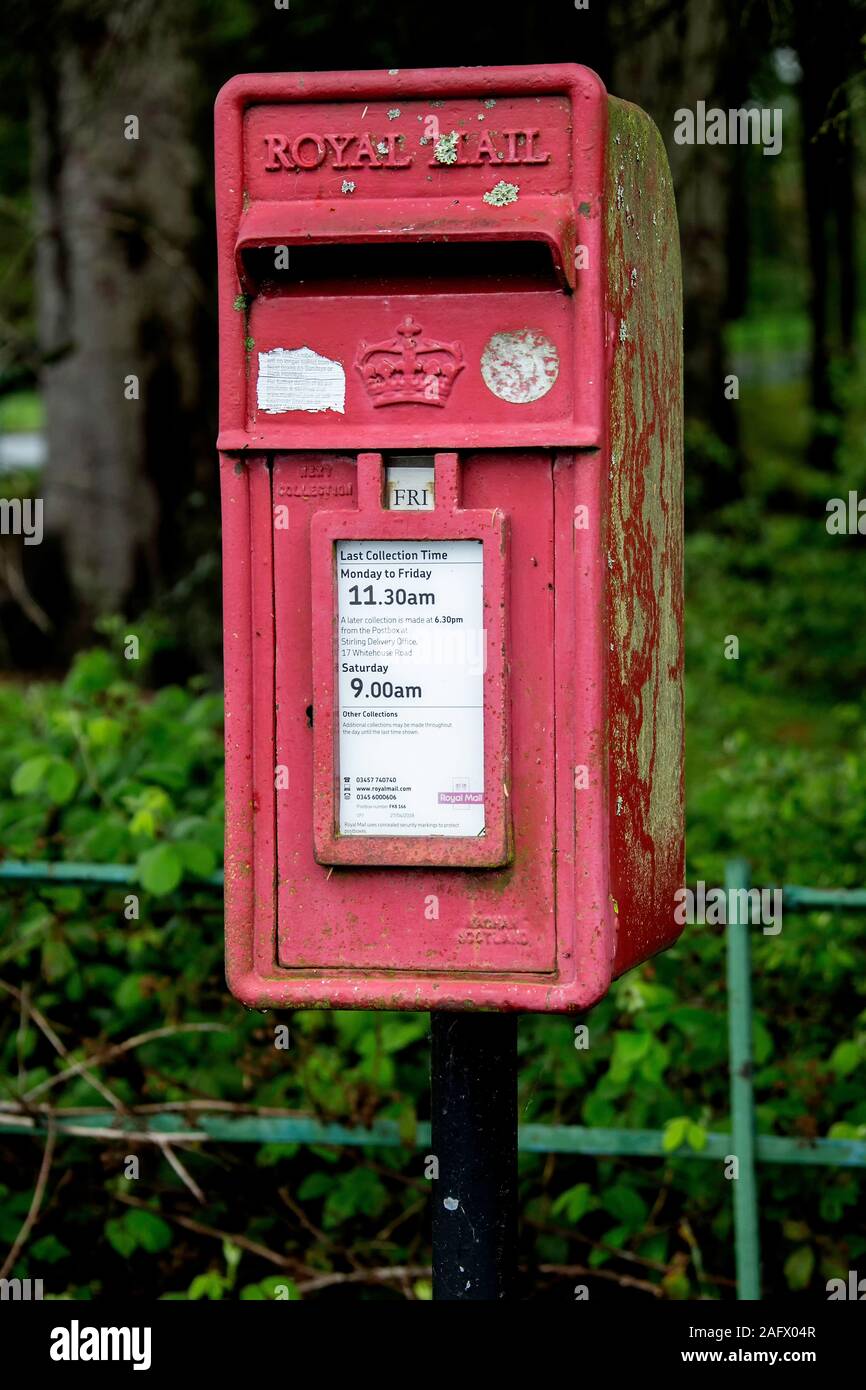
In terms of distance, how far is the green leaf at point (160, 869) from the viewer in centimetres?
326

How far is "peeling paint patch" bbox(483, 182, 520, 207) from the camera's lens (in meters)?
2.21

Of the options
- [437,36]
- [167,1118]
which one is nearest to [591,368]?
[167,1118]

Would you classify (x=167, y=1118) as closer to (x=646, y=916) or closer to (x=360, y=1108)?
(x=360, y=1108)

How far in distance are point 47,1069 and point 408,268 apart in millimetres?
2307

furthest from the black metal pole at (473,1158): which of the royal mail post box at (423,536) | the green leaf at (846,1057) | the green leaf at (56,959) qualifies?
the green leaf at (56,959)

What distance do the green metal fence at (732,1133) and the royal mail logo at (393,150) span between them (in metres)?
1.57

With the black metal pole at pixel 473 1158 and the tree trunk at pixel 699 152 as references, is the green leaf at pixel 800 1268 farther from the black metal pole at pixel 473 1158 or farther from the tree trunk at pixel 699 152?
the tree trunk at pixel 699 152

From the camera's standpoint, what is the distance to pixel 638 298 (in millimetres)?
2467

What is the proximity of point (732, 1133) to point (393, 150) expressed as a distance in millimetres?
2079

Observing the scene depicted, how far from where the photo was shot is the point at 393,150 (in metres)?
2.26

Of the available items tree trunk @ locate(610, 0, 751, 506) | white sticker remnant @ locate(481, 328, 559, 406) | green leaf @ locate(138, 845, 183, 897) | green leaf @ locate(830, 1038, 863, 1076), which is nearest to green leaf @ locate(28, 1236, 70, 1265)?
green leaf @ locate(138, 845, 183, 897)

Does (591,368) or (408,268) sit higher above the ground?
(408,268)

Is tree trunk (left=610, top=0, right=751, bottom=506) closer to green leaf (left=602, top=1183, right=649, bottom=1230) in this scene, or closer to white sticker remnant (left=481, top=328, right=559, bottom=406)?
white sticker remnant (left=481, top=328, right=559, bottom=406)
